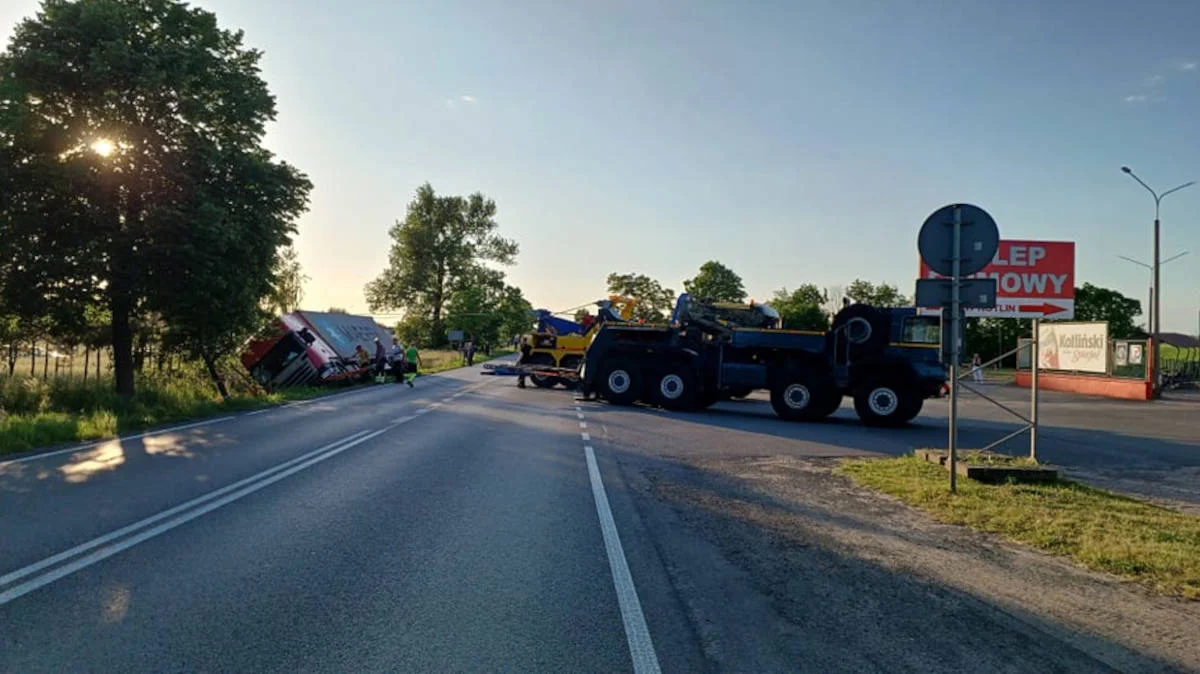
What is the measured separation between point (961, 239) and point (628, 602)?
637 cm

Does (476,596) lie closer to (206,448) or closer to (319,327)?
(206,448)

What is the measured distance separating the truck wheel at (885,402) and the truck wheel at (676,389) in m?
4.41

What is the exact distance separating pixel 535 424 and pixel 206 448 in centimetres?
638

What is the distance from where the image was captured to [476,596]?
5.02 meters

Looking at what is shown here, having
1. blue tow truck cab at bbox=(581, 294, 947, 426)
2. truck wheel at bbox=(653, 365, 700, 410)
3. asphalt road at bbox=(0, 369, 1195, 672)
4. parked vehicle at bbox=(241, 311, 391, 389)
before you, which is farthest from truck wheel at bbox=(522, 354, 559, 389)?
asphalt road at bbox=(0, 369, 1195, 672)

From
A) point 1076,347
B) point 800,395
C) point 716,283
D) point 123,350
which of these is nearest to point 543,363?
point 800,395

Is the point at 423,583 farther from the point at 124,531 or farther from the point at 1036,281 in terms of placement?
the point at 1036,281

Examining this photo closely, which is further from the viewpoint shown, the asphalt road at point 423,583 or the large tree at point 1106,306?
the large tree at point 1106,306

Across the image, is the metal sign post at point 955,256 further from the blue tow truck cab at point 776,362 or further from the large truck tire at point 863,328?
the large truck tire at point 863,328

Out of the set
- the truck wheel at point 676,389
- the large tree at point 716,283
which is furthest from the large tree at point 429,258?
the truck wheel at point 676,389

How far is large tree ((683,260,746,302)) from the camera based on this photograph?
98.3m

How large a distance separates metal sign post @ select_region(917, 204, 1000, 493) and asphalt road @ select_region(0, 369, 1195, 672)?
345cm

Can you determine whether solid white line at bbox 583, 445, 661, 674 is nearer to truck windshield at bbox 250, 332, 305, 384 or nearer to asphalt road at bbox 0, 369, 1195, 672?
asphalt road at bbox 0, 369, 1195, 672

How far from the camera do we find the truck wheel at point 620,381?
22.3 meters
